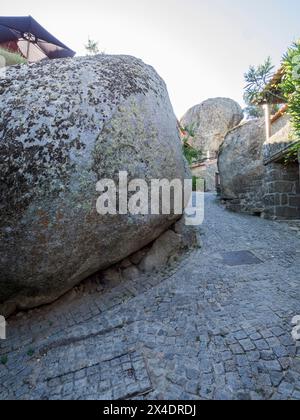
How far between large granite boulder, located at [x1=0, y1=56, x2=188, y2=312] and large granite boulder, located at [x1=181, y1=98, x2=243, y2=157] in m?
21.5

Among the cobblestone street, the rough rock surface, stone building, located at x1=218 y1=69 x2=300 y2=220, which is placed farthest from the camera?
the rough rock surface

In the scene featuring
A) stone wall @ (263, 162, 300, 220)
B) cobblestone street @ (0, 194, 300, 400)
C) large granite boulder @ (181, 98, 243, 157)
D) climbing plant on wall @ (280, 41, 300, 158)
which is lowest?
cobblestone street @ (0, 194, 300, 400)

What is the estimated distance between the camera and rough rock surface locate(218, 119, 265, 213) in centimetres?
840

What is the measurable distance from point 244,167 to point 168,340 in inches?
300

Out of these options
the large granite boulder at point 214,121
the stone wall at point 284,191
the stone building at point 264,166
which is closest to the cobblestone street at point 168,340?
the stone wall at point 284,191

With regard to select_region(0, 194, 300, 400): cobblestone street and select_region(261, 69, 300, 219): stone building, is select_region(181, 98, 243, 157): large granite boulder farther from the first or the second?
select_region(0, 194, 300, 400): cobblestone street

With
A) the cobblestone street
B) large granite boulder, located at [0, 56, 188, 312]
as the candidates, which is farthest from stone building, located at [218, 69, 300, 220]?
large granite boulder, located at [0, 56, 188, 312]

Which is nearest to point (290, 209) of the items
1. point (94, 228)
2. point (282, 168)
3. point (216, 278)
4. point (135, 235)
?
point (282, 168)

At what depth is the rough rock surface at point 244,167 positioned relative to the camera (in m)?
8.40

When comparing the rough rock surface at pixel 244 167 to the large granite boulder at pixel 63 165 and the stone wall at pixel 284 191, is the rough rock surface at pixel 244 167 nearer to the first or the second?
the stone wall at pixel 284 191

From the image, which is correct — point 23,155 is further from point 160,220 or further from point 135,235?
point 160,220

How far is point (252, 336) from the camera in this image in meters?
2.35

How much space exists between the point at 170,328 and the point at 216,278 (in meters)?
1.30

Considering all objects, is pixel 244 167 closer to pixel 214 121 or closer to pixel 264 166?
pixel 264 166
